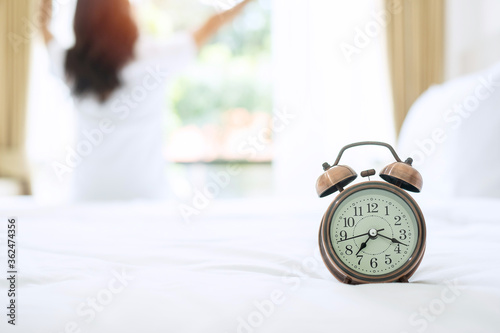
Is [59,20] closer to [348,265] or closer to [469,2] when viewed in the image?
[469,2]

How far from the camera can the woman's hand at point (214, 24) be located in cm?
193

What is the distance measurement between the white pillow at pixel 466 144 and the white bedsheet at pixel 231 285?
1.75 ft

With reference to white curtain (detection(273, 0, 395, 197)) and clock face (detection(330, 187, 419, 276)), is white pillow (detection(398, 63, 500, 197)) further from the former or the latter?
white curtain (detection(273, 0, 395, 197))

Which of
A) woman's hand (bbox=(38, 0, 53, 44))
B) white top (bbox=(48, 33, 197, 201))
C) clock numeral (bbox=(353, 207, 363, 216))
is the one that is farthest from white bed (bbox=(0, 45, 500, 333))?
woman's hand (bbox=(38, 0, 53, 44))

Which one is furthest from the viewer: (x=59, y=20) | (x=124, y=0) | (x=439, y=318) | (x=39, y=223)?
(x=59, y=20)

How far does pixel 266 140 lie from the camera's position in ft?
12.9

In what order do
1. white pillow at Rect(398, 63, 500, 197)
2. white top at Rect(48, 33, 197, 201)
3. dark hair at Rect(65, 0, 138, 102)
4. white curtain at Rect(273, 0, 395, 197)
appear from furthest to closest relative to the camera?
white curtain at Rect(273, 0, 395, 197)
white top at Rect(48, 33, 197, 201)
dark hair at Rect(65, 0, 138, 102)
white pillow at Rect(398, 63, 500, 197)

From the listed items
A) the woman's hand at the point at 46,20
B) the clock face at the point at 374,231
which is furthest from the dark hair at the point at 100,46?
the clock face at the point at 374,231

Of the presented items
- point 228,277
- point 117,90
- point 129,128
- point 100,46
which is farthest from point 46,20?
point 228,277

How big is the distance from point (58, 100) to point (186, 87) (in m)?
1.09

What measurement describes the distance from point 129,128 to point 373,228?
4.91 feet

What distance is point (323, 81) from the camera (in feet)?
11.6

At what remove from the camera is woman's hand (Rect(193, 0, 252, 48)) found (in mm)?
1926

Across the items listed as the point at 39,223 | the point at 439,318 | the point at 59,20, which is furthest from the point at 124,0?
the point at 59,20
